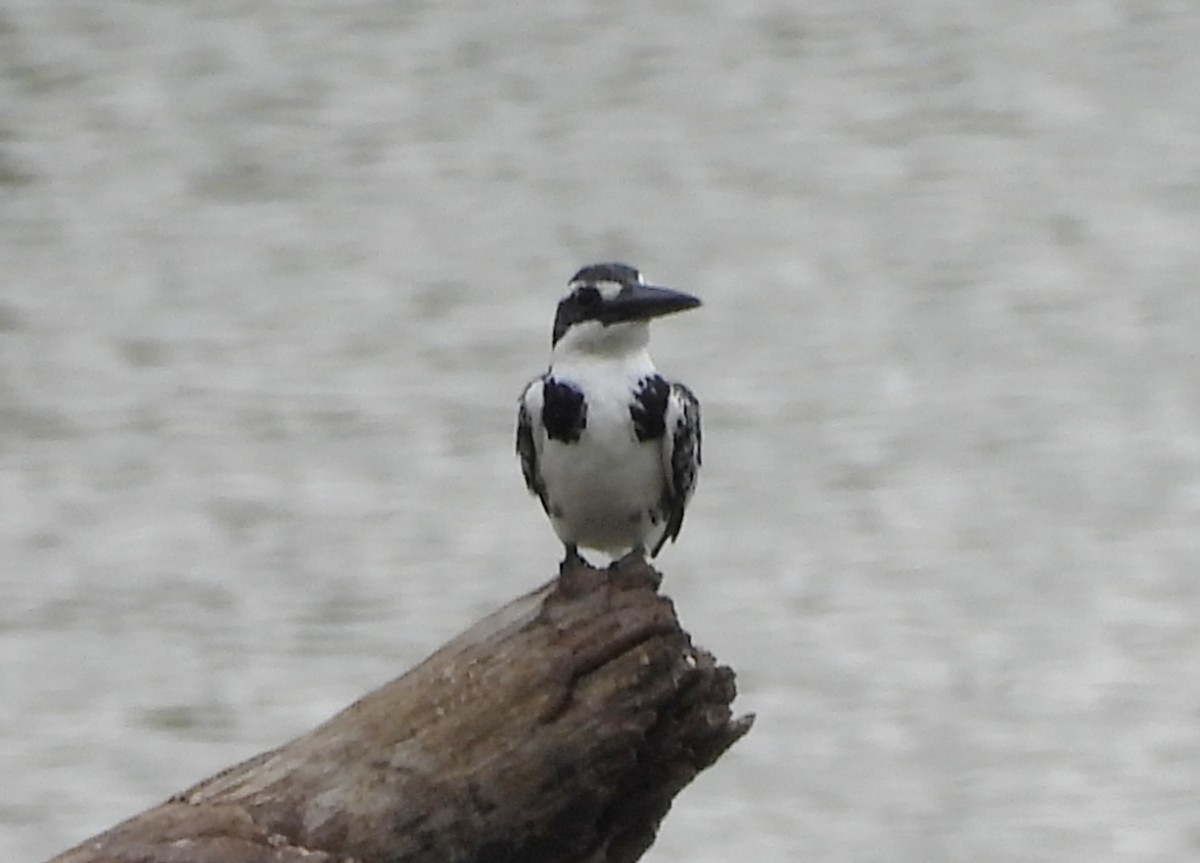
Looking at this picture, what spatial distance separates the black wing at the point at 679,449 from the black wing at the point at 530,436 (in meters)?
0.25

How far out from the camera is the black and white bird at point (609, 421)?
5.74m

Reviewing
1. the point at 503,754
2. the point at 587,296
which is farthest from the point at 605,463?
the point at 503,754

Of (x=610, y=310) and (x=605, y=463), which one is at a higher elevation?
(x=610, y=310)

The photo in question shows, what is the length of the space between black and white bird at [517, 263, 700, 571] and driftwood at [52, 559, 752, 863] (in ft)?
1.43

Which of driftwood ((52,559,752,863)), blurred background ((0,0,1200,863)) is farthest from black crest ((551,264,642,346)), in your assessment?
blurred background ((0,0,1200,863))

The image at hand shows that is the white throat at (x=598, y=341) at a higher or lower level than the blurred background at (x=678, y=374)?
lower

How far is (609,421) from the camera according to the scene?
5.73 m

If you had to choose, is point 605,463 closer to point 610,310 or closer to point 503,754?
point 610,310

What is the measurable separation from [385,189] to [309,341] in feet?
5.95

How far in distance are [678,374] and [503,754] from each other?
786 cm

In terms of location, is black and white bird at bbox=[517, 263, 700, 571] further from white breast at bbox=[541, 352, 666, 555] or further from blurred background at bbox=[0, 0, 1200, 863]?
blurred background at bbox=[0, 0, 1200, 863]

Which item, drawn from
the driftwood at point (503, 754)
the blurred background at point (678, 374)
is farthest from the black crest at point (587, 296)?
the blurred background at point (678, 374)

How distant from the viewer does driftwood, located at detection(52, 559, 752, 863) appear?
5.12m

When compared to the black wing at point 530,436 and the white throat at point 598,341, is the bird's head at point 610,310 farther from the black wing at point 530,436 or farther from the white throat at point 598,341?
the black wing at point 530,436
